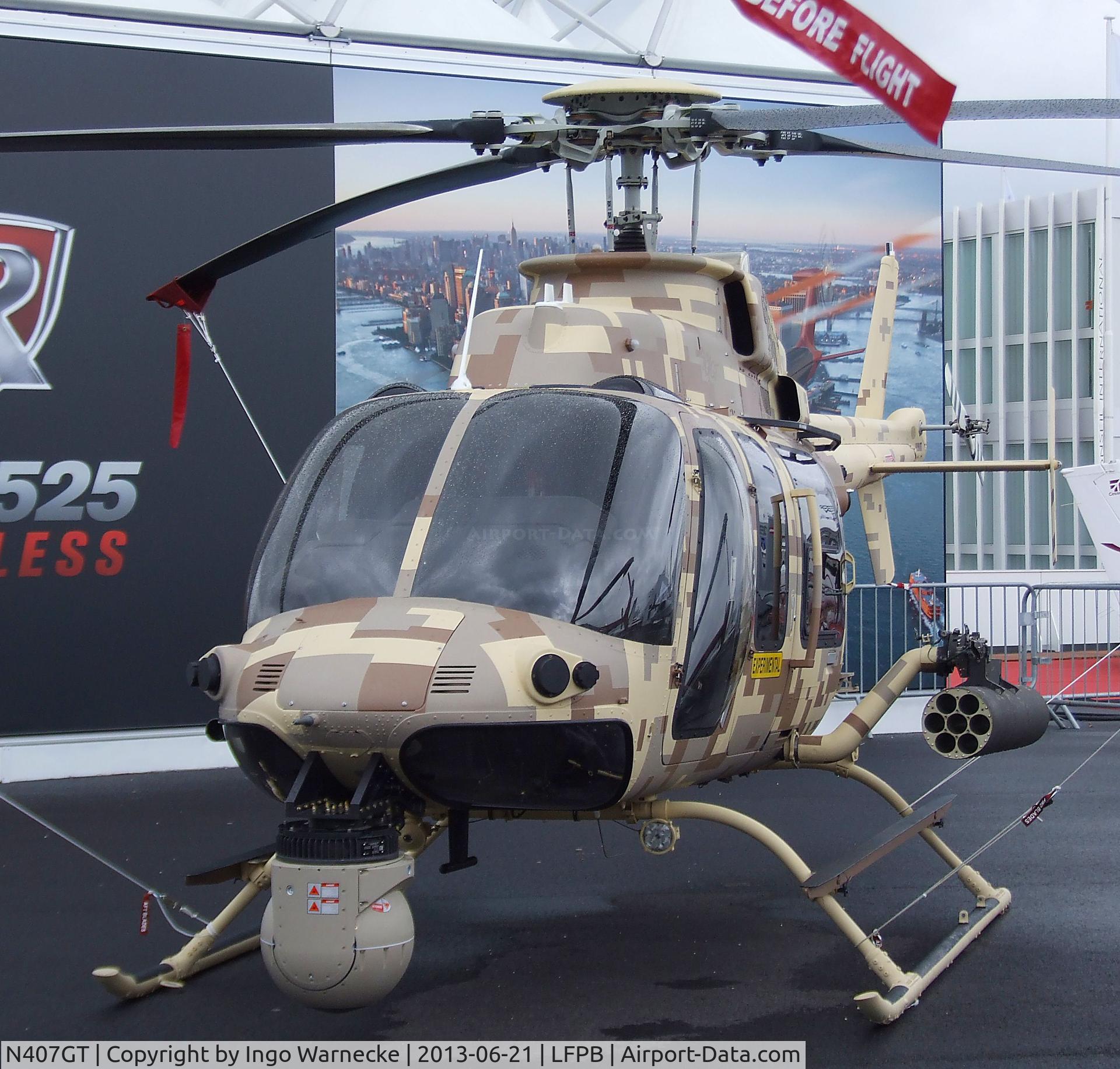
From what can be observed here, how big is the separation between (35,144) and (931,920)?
5237 mm

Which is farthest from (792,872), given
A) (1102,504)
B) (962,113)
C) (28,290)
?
(1102,504)

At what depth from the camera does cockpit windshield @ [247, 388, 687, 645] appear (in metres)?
4.39

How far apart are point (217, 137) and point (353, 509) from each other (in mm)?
1537

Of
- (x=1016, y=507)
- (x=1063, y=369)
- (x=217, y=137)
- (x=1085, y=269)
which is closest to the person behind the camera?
(x=217, y=137)

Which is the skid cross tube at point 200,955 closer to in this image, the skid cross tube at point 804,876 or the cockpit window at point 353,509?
the skid cross tube at point 804,876

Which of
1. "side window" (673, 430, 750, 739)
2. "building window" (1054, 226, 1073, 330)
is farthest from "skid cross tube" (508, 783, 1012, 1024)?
"building window" (1054, 226, 1073, 330)

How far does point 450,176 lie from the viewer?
5633 millimetres

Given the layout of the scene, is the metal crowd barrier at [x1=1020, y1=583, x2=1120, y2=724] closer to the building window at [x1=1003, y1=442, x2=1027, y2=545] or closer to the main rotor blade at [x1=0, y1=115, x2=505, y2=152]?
the main rotor blade at [x1=0, y1=115, x2=505, y2=152]

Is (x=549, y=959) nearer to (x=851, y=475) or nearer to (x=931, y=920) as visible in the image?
(x=931, y=920)

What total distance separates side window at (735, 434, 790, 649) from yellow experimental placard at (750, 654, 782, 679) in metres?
0.04

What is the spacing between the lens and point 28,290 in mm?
10055

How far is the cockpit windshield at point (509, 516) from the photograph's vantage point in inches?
173

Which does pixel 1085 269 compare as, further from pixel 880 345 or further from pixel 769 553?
pixel 769 553

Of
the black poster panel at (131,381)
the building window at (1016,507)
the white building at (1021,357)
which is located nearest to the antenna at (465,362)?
the black poster panel at (131,381)
